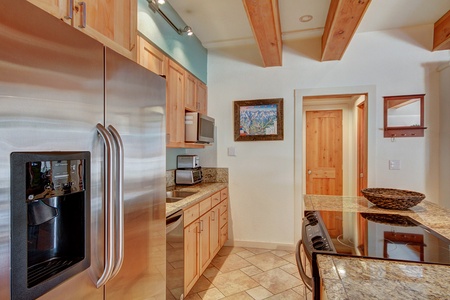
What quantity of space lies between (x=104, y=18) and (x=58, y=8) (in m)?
0.23

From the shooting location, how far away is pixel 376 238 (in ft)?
3.73

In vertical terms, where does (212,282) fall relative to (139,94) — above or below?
below

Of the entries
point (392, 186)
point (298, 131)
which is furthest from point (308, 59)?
point (392, 186)

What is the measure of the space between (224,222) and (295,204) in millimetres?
946

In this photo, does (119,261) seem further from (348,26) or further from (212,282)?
(348,26)

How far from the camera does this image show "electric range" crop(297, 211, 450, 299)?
0.95 meters

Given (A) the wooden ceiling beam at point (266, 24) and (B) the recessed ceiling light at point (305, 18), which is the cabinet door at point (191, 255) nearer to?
(A) the wooden ceiling beam at point (266, 24)

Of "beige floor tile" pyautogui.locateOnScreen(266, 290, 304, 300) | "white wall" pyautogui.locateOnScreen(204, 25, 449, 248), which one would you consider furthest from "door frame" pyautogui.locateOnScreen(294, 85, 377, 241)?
"beige floor tile" pyautogui.locateOnScreen(266, 290, 304, 300)

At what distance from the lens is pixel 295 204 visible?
10.7 ft

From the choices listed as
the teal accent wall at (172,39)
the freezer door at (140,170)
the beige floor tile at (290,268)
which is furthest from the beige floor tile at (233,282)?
the teal accent wall at (172,39)

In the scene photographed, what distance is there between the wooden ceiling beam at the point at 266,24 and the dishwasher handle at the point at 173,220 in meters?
1.64

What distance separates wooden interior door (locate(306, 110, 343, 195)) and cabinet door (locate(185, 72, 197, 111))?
2.50 m

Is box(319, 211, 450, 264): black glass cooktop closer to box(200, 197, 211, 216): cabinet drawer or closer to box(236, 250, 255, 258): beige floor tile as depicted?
box(200, 197, 211, 216): cabinet drawer

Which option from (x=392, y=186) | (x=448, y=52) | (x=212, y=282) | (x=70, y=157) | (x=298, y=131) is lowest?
(x=212, y=282)
